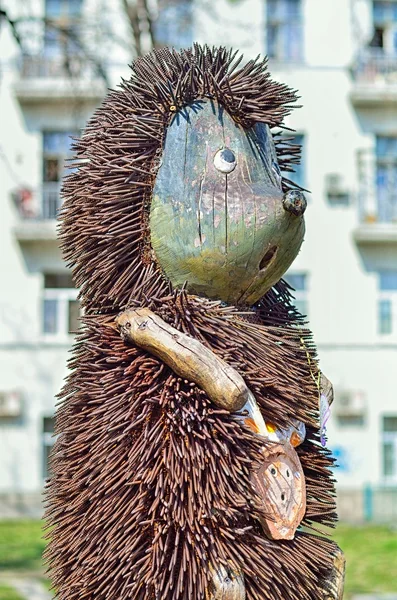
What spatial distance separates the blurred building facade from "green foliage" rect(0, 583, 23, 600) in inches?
206

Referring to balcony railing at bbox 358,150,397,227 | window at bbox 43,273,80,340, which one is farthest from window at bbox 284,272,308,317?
window at bbox 43,273,80,340

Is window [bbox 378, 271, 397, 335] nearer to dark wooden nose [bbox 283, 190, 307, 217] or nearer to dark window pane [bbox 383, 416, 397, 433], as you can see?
dark window pane [bbox 383, 416, 397, 433]

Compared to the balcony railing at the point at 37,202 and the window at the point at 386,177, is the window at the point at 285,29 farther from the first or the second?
the balcony railing at the point at 37,202

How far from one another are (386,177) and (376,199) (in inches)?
14.5

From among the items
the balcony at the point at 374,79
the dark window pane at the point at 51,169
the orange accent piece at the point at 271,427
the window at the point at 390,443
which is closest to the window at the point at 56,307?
the dark window pane at the point at 51,169

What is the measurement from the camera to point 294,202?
224 cm

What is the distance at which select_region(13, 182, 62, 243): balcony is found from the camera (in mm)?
11656

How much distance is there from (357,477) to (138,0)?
253 inches

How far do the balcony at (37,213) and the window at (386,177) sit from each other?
4330 mm

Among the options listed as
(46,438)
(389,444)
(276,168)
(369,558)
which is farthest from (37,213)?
(276,168)

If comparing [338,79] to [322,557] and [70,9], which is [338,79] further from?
[322,557]

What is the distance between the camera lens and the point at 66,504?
2291 millimetres

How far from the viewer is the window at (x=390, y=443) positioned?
11.8 metres

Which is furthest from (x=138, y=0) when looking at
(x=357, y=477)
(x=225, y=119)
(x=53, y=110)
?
(x=225, y=119)
